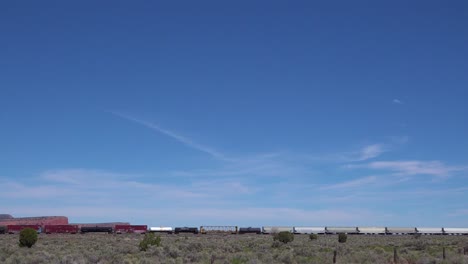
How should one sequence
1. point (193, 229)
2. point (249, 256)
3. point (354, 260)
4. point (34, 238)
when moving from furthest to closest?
point (193, 229) < point (34, 238) < point (249, 256) < point (354, 260)

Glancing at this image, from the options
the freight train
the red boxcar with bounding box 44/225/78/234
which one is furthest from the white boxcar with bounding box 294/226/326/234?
the red boxcar with bounding box 44/225/78/234

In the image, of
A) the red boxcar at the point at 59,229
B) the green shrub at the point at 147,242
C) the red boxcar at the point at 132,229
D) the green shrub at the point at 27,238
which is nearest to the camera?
the green shrub at the point at 147,242

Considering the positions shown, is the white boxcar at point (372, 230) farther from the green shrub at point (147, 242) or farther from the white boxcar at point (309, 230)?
the green shrub at point (147, 242)

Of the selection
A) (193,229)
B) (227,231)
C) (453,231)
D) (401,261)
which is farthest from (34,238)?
(453,231)

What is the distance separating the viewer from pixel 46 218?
504 feet

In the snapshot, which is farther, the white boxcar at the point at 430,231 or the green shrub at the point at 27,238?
the white boxcar at the point at 430,231

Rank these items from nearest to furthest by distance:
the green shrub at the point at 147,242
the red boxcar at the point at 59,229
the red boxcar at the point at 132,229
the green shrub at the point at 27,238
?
the green shrub at the point at 147,242 < the green shrub at the point at 27,238 < the red boxcar at the point at 59,229 < the red boxcar at the point at 132,229

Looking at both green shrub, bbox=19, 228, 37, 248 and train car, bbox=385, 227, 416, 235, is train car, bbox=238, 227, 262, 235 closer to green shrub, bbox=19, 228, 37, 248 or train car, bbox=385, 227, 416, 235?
train car, bbox=385, 227, 416, 235

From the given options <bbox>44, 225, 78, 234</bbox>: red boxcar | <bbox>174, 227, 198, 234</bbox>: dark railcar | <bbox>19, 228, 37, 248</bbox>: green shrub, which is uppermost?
<bbox>174, 227, 198, 234</bbox>: dark railcar

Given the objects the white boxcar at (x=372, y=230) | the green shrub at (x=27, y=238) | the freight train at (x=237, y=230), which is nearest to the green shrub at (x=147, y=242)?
the green shrub at (x=27, y=238)

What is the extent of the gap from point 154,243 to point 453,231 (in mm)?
82400

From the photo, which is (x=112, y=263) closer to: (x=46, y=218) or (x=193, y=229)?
(x=193, y=229)

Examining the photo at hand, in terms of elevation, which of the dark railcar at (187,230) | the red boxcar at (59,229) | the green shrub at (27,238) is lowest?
the green shrub at (27,238)

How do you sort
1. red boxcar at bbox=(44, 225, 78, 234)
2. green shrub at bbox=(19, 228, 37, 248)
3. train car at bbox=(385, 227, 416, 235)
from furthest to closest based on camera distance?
train car at bbox=(385, 227, 416, 235), red boxcar at bbox=(44, 225, 78, 234), green shrub at bbox=(19, 228, 37, 248)
